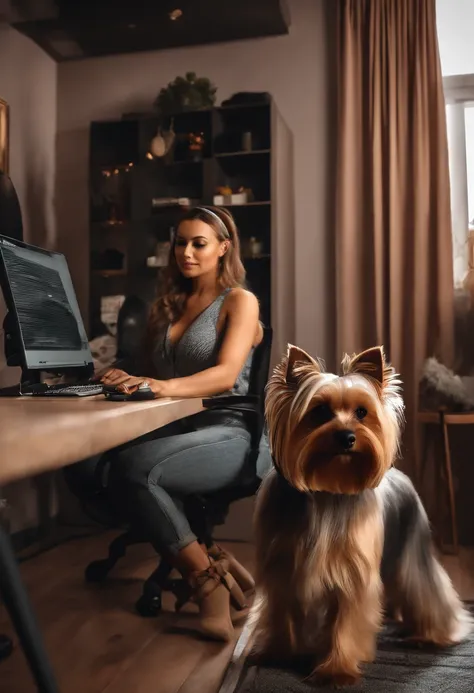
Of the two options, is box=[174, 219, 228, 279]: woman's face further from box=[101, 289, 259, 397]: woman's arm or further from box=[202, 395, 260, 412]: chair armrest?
box=[202, 395, 260, 412]: chair armrest

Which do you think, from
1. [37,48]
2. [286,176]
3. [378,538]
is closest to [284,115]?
[286,176]

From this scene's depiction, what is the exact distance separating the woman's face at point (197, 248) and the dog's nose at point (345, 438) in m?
0.98

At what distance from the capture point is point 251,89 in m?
2.96

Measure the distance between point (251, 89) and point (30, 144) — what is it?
1.11 m

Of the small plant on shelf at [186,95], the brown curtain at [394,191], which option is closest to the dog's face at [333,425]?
the brown curtain at [394,191]

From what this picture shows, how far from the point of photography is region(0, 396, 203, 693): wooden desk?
2.38ft

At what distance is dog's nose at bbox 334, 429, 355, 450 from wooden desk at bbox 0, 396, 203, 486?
36cm

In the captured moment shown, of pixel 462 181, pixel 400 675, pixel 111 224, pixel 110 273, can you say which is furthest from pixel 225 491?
pixel 462 181

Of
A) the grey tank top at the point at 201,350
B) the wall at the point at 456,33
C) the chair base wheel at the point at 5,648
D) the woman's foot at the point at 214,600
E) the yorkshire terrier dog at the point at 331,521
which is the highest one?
the wall at the point at 456,33

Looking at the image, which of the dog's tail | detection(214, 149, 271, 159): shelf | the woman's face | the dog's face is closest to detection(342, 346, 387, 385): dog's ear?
the dog's face

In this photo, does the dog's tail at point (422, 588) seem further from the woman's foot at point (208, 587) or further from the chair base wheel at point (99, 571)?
the chair base wheel at point (99, 571)

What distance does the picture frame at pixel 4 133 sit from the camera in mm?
2678

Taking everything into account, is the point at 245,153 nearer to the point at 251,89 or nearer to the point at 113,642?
the point at 251,89

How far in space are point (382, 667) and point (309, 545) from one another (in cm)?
42
